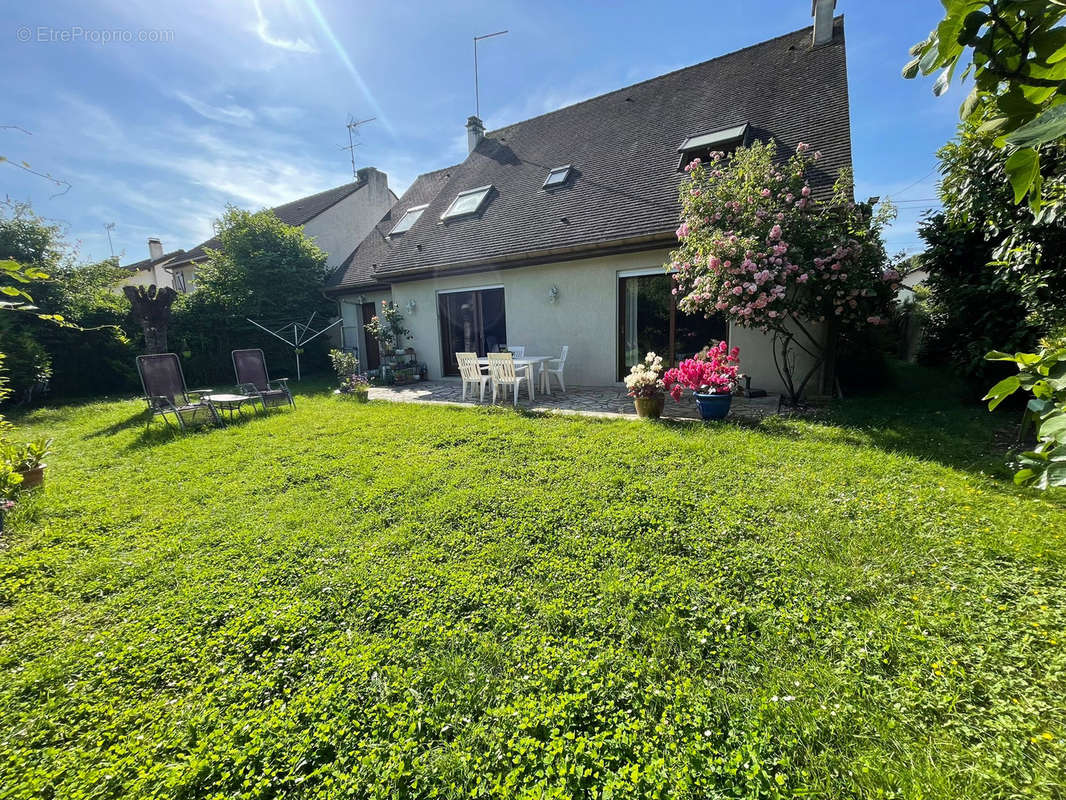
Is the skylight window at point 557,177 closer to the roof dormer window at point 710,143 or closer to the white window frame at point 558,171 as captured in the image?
the white window frame at point 558,171

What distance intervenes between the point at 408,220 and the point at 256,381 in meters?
7.74

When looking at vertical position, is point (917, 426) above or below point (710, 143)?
below

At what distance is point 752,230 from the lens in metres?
5.93

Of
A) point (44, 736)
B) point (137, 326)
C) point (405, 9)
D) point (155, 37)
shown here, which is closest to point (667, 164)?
point (405, 9)

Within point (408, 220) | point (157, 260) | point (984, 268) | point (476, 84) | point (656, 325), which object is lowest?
point (656, 325)

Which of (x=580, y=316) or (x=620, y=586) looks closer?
(x=620, y=586)

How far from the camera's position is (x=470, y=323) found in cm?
1147

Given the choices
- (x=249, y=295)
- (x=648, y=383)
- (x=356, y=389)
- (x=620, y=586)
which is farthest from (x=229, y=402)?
(x=620, y=586)

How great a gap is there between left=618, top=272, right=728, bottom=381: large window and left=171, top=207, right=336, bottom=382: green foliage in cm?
1083

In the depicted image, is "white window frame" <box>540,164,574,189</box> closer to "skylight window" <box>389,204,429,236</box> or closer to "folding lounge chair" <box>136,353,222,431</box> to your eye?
"skylight window" <box>389,204,429,236</box>

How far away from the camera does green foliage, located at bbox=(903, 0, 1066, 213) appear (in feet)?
2.27

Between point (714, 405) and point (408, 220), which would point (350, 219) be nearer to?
point (408, 220)

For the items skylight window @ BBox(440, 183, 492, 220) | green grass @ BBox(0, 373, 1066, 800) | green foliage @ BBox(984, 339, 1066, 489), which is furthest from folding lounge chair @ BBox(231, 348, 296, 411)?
green foliage @ BBox(984, 339, 1066, 489)

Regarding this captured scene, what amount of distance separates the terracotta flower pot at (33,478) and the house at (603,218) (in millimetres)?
7847
